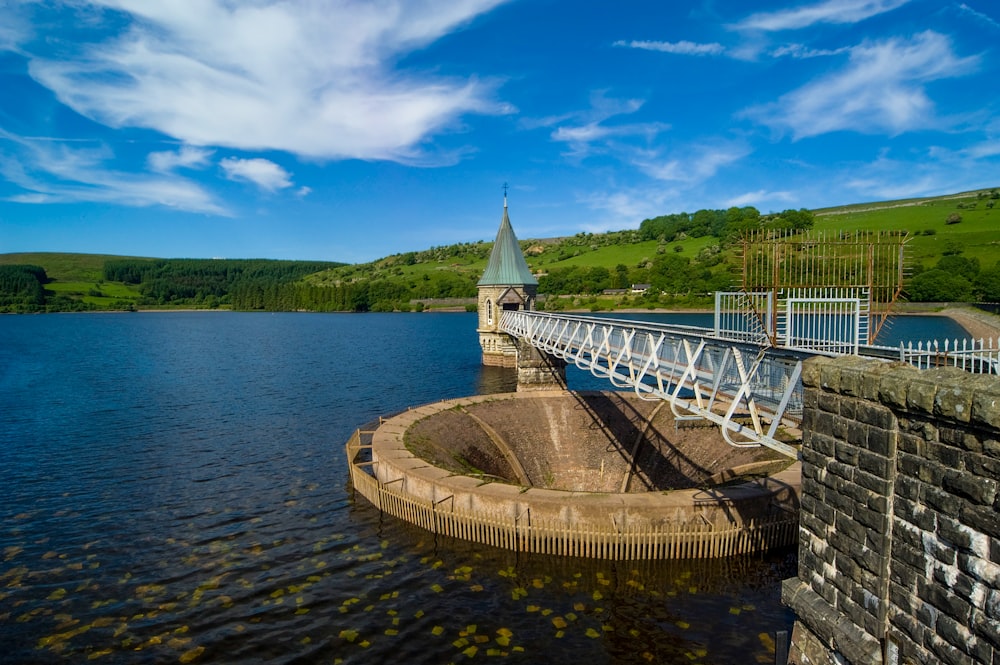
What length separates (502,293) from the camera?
4878 centimetres

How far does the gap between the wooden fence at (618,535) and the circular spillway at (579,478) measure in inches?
1.0

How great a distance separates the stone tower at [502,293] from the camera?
161 ft

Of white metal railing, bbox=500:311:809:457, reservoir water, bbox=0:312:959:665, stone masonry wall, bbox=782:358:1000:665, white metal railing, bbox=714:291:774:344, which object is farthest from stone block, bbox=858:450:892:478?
reservoir water, bbox=0:312:959:665

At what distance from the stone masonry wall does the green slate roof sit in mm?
41878

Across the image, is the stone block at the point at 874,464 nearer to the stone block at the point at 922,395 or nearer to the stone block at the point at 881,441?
the stone block at the point at 881,441

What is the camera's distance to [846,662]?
22.5ft

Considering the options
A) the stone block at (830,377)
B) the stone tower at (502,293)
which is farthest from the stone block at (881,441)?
the stone tower at (502,293)

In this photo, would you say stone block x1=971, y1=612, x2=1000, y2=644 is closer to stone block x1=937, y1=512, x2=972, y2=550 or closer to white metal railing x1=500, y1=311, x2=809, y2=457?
stone block x1=937, y1=512, x2=972, y2=550

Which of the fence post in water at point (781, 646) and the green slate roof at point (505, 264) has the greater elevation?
the green slate roof at point (505, 264)

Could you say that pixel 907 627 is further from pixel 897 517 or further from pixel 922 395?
pixel 922 395

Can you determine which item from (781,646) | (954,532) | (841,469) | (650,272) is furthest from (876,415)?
(650,272)

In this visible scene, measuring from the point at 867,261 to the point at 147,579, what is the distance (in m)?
16.8

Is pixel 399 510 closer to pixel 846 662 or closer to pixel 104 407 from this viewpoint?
pixel 846 662

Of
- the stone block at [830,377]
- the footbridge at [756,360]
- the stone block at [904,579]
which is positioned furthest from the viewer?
the footbridge at [756,360]
